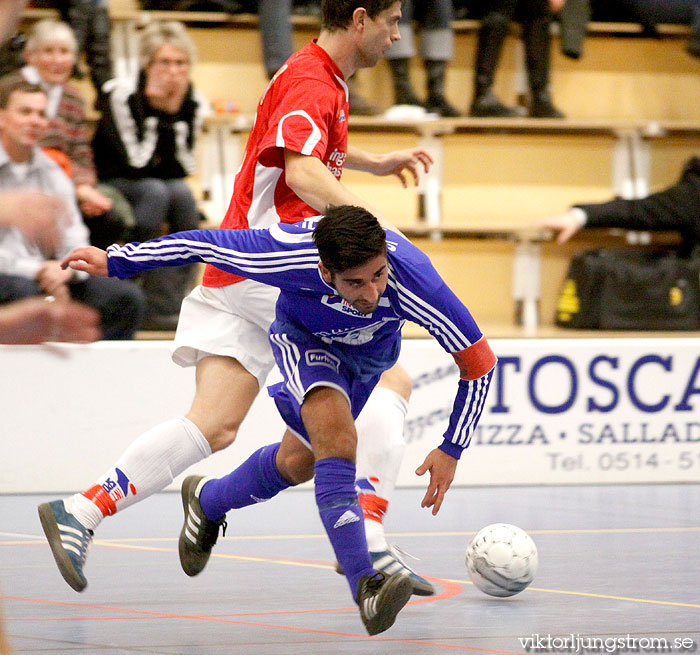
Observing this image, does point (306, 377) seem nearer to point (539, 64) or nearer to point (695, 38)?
point (539, 64)

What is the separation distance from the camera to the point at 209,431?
3.51 m

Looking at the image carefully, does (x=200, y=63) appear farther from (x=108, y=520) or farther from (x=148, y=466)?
(x=148, y=466)

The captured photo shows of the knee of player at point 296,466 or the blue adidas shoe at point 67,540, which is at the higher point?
the knee of player at point 296,466

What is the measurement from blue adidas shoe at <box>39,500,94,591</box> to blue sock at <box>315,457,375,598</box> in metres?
0.76

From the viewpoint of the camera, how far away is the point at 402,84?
755cm

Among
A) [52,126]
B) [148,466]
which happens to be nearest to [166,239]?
[148,466]

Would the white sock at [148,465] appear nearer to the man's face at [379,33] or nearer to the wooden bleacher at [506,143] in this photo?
the man's face at [379,33]

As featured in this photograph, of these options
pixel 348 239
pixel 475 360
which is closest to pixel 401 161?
pixel 475 360

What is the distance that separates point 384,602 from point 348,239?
0.86 meters

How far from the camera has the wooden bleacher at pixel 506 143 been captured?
24.7 feet

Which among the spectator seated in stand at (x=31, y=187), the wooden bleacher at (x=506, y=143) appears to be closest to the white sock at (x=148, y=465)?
the spectator seated in stand at (x=31, y=187)


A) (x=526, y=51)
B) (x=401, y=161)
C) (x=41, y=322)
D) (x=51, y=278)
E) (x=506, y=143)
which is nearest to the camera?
(x=41, y=322)

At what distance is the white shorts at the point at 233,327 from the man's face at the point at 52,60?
268 centimetres

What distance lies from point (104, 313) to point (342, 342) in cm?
278
